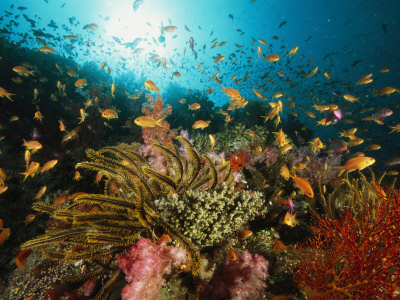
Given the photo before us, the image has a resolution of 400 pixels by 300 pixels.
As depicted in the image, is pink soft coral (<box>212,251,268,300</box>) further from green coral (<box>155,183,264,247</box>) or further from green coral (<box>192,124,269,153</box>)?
green coral (<box>192,124,269,153</box>)

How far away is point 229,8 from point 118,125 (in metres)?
66.4

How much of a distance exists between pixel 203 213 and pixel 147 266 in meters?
0.78

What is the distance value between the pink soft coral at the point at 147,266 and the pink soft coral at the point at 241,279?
23.4 inches

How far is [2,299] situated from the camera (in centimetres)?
303

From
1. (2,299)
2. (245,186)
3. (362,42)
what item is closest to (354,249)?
(245,186)

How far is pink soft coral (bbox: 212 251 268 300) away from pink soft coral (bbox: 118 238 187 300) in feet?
1.95

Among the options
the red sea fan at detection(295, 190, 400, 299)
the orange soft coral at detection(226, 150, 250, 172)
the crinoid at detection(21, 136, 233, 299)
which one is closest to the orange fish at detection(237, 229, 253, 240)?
the red sea fan at detection(295, 190, 400, 299)

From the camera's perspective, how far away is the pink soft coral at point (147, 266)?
176 centimetres

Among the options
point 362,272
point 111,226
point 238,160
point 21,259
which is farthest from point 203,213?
point 21,259

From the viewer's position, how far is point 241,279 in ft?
7.08

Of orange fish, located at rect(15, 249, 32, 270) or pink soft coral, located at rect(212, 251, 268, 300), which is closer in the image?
pink soft coral, located at rect(212, 251, 268, 300)

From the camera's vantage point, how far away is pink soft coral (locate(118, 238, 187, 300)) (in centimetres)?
176

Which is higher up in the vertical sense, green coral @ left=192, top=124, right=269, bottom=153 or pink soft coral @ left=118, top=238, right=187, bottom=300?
green coral @ left=192, top=124, right=269, bottom=153

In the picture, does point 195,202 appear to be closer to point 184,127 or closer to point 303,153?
point 303,153
